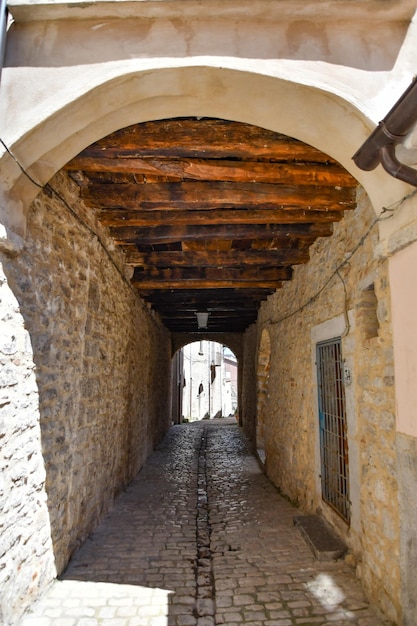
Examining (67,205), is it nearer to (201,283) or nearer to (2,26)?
(2,26)

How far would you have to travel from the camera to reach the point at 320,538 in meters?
3.83

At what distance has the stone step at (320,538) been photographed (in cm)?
354

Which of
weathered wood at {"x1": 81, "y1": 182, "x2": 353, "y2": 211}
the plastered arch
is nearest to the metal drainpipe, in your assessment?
the plastered arch

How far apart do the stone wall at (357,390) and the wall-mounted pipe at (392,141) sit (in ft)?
2.66

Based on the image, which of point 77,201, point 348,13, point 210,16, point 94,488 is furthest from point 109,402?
point 348,13

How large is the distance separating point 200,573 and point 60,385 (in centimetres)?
209

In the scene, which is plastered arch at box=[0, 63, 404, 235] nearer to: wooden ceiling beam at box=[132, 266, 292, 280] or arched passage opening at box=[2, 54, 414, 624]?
arched passage opening at box=[2, 54, 414, 624]

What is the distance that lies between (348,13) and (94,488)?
4.81m

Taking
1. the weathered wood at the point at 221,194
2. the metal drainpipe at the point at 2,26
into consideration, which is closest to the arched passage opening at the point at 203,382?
the weathered wood at the point at 221,194

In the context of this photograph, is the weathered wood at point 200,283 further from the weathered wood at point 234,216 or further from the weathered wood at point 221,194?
the weathered wood at point 221,194

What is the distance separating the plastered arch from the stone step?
3063mm

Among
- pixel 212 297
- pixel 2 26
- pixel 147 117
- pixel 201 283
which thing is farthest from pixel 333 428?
pixel 2 26

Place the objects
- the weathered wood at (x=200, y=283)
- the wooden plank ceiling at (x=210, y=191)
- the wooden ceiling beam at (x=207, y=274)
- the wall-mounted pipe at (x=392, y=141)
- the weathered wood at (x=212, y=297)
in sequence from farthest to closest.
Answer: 1. the weathered wood at (x=212, y=297)
2. the weathered wood at (x=200, y=283)
3. the wooden ceiling beam at (x=207, y=274)
4. the wooden plank ceiling at (x=210, y=191)
5. the wall-mounted pipe at (x=392, y=141)

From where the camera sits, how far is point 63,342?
346 centimetres
